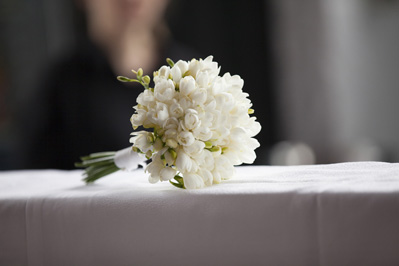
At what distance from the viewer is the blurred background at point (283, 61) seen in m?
3.05

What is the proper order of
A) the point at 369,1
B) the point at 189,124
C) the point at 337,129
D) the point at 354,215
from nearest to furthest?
the point at 354,215 < the point at 189,124 < the point at 337,129 < the point at 369,1

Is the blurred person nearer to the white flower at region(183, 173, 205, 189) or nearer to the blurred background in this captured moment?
the blurred background

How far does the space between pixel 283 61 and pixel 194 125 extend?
258cm

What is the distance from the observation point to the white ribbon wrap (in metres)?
0.93

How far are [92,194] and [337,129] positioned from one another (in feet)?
8.06

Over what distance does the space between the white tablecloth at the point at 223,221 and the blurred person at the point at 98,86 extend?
1.52 metres

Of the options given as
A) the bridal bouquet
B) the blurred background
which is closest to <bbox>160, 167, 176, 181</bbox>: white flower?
the bridal bouquet

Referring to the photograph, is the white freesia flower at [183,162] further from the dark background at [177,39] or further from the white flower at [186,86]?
the dark background at [177,39]

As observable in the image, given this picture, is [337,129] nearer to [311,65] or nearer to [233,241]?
[311,65]

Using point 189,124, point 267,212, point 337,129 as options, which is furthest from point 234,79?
point 337,129

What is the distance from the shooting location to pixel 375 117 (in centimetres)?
378

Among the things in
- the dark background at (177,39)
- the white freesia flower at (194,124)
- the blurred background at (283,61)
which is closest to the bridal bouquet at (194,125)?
the white freesia flower at (194,124)

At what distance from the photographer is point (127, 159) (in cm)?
94

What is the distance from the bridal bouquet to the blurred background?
176 centimetres
